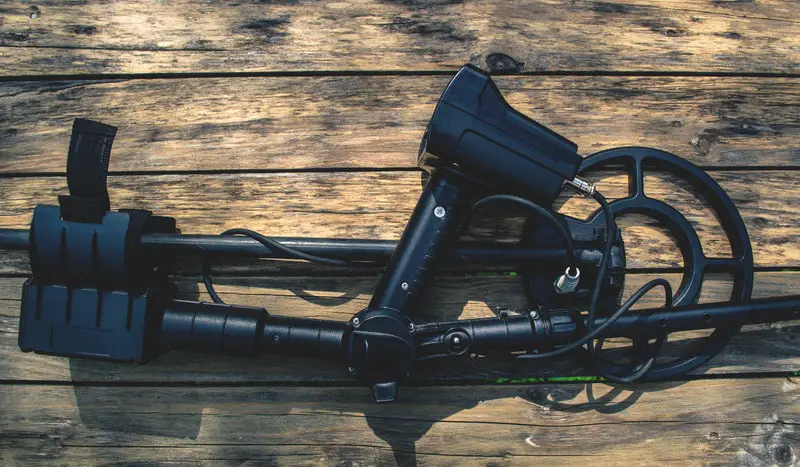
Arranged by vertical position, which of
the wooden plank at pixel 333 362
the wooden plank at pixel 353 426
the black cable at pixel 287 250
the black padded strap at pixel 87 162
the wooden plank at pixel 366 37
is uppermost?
the wooden plank at pixel 366 37

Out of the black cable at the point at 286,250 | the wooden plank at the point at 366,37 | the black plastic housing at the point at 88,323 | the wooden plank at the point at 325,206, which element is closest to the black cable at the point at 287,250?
the black cable at the point at 286,250

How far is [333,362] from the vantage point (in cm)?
118

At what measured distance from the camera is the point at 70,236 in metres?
1.04

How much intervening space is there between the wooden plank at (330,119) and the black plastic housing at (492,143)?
24 centimetres

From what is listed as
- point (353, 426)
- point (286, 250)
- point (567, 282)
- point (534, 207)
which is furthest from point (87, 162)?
point (567, 282)

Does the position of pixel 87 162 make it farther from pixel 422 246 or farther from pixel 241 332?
pixel 422 246

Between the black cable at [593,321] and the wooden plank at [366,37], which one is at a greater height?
the wooden plank at [366,37]

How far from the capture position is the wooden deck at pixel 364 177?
46.5 inches

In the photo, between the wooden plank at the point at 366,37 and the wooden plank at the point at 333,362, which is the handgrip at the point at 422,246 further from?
the wooden plank at the point at 366,37

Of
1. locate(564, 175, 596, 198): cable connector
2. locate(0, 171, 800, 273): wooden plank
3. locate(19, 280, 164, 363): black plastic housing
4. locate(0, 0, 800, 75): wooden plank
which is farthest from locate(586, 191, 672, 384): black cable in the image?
locate(19, 280, 164, 363): black plastic housing

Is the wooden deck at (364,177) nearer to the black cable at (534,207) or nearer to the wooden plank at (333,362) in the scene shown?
the wooden plank at (333,362)

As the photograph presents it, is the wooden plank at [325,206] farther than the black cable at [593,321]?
Yes

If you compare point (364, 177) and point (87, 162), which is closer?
point (87, 162)

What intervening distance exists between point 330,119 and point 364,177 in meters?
0.16
